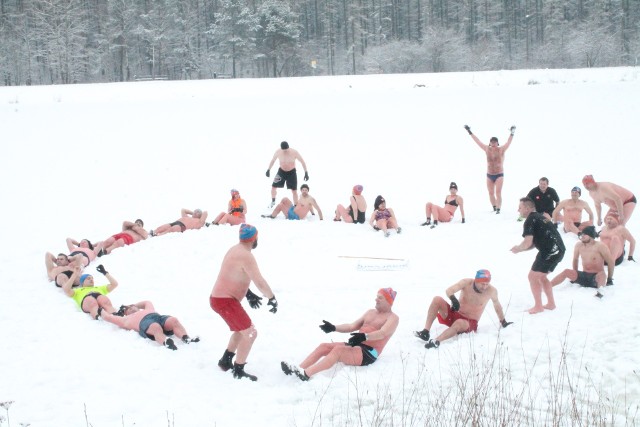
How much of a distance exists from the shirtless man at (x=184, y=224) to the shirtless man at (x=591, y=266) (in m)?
6.67

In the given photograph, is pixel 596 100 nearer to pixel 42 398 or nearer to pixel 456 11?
pixel 42 398

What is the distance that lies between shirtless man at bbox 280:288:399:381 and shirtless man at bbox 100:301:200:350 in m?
1.39

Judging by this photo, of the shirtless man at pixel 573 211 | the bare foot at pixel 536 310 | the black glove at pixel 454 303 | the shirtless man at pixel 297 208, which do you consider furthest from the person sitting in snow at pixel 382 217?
the black glove at pixel 454 303

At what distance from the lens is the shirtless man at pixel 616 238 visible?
24.3 feet

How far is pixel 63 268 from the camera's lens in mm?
8188

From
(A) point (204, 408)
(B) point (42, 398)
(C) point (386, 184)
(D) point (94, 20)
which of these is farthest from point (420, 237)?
(D) point (94, 20)

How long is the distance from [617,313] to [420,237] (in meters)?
4.28

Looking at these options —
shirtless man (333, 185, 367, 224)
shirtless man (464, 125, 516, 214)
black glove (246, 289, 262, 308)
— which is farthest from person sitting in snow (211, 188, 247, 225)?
black glove (246, 289, 262, 308)

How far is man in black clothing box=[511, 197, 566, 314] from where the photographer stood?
20.4 feet

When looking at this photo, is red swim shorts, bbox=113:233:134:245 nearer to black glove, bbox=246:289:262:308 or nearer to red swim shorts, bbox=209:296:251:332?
red swim shorts, bbox=209:296:251:332

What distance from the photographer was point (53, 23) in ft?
122

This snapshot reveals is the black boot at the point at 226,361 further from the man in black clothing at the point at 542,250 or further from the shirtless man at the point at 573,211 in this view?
the shirtless man at the point at 573,211

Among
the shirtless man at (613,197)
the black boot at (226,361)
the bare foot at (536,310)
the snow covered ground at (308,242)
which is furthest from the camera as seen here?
the shirtless man at (613,197)

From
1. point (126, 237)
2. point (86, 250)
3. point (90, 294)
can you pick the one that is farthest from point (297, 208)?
point (90, 294)
